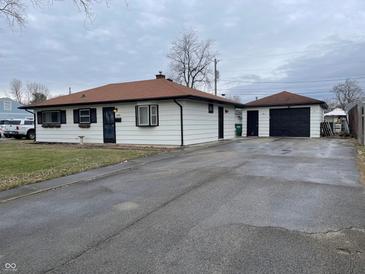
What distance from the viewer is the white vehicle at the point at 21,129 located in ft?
83.6

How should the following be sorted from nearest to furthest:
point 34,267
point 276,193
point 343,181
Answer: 1. point 34,267
2. point 276,193
3. point 343,181

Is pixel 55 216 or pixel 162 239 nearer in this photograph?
pixel 162 239

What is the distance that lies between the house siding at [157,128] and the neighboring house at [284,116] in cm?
650

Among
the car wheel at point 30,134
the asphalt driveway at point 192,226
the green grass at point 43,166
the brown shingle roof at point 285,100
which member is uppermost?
the brown shingle roof at point 285,100

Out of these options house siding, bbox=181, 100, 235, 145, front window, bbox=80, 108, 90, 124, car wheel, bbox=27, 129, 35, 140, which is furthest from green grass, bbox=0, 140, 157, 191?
car wheel, bbox=27, 129, 35, 140

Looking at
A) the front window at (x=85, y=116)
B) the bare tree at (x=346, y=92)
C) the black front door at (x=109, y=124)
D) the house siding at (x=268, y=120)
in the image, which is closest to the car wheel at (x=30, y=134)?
the front window at (x=85, y=116)

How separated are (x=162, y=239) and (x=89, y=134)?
16.2 m

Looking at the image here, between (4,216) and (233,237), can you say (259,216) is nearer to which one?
(233,237)

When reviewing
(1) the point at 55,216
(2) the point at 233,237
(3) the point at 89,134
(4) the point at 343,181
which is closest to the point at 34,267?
(1) the point at 55,216

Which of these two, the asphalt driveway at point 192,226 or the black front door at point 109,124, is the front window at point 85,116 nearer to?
the black front door at point 109,124

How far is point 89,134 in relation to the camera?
19.2 metres

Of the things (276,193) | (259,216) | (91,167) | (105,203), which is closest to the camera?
(259,216)

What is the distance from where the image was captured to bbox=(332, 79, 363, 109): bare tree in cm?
6128

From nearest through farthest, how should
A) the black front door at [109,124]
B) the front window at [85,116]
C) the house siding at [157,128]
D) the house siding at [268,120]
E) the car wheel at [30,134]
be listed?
the house siding at [157,128], the black front door at [109,124], the front window at [85,116], the house siding at [268,120], the car wheel at [30,134]
